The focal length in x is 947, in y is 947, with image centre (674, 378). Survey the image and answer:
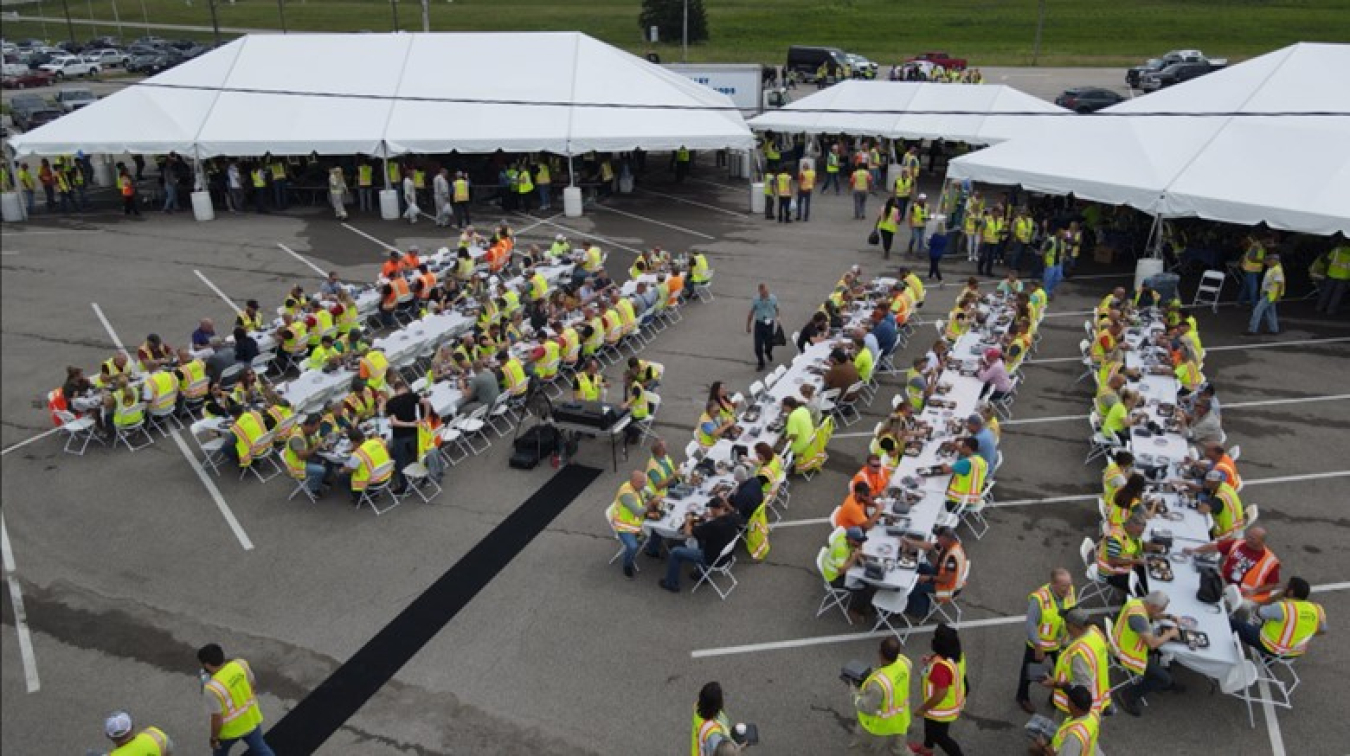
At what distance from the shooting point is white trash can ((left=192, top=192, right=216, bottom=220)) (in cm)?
2728

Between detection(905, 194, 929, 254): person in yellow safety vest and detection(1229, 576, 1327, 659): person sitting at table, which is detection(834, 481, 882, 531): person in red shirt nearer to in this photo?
detection(1229, 576, 1327, 659): person sitting at table

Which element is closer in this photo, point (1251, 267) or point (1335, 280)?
point (1251, 267)

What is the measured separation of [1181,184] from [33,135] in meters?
29.2

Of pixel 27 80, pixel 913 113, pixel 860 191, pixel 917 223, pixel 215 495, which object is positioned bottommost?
pixel 215 495

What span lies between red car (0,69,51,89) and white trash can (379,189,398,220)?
45604mm

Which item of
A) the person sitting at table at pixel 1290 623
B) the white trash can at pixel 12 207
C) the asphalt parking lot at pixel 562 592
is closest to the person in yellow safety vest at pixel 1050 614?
the asphalt parking lot at pixel 562 592

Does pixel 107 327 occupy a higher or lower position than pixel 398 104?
lower

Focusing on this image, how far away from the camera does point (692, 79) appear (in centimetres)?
3338

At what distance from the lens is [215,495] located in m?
12.8

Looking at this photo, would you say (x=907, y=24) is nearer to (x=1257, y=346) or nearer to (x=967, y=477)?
(x=1257, y=346)

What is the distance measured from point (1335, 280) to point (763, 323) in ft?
38.5

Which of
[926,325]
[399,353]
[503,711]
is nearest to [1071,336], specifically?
[926,325]

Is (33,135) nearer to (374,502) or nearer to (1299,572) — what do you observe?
(374,502)

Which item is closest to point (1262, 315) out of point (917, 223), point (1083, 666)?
point (917, 223)
